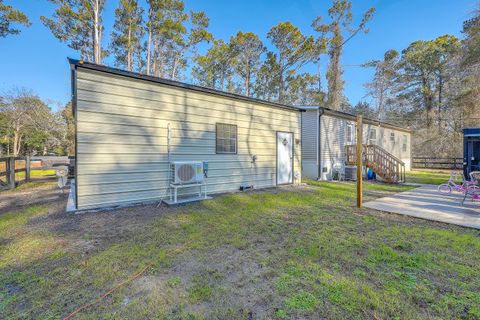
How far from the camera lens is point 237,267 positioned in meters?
2.50

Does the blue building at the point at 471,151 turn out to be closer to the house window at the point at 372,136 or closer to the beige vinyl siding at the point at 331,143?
the beige vinyl siding at the point at 331,143

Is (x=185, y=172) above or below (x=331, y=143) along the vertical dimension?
below

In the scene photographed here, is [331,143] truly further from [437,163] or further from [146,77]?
[437,163]

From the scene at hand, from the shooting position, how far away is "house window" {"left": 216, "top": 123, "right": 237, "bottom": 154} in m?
6.70

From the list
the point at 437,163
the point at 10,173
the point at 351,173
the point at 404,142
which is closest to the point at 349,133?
the point at 351,173

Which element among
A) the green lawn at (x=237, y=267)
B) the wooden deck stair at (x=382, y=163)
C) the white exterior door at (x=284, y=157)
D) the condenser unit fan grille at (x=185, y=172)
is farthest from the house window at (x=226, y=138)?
the wooden deck stair at (x=382, y=163)

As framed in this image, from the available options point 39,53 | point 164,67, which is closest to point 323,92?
point 164,67

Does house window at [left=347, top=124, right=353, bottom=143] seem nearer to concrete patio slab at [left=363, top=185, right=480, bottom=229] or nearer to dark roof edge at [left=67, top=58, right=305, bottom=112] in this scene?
concrete patio slab at [left=363, top=185, right=480, bottom=229]

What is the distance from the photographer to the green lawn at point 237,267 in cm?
181

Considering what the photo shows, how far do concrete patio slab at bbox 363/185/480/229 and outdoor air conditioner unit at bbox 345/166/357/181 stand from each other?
402 centimetres

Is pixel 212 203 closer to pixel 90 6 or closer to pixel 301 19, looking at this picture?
pixel 90 6

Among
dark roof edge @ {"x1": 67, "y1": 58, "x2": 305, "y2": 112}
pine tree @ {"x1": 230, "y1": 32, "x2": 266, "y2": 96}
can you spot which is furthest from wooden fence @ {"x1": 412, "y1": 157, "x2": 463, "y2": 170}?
dark roof edge @ {"x1": 67, "y1": 58, "x2": 305, "y2": 112}

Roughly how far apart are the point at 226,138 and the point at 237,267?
4.81 metres

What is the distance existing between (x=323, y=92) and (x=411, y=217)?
795 inches
